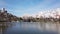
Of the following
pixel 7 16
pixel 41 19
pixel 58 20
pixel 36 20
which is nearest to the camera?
pixel 58 20

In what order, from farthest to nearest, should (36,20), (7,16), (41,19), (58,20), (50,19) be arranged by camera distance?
(36,20), (41,19), (50,19), (7,16), (58,20)

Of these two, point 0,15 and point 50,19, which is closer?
point 0,15

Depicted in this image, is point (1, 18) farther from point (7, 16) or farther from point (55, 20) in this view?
point (55, 20)

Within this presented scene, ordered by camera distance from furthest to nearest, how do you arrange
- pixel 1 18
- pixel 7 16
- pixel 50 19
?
1. pixel 50 19
2. pixel 7 16
3. pixel 1 18

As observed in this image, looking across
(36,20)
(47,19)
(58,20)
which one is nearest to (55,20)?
(58,20)

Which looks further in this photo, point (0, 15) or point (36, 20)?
point (36, 20)

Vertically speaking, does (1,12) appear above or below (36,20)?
above

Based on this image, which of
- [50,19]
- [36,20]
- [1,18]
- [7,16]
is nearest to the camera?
[1,18]

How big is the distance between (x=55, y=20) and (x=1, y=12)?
805 inches

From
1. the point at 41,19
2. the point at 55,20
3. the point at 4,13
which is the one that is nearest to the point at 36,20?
the point at 41,19

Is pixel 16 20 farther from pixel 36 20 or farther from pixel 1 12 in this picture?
pixel 1 12

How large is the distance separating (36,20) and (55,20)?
12.7m

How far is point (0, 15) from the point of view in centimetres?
3938

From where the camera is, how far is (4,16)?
1651 inches
